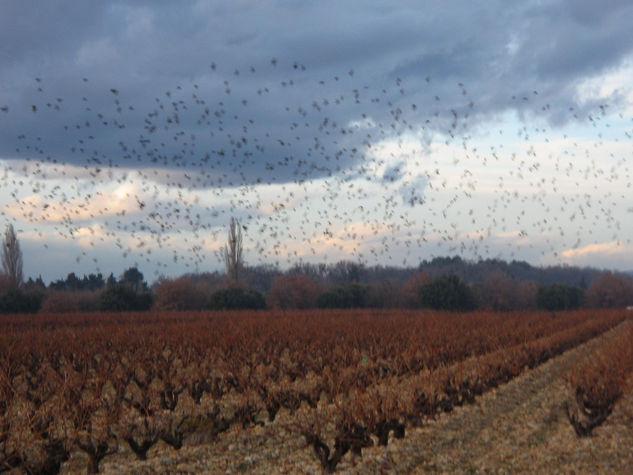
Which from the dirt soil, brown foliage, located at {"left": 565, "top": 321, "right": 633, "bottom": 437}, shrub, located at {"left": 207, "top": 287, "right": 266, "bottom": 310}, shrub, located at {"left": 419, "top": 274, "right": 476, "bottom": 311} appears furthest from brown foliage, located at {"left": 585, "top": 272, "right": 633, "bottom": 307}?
the dirt soil

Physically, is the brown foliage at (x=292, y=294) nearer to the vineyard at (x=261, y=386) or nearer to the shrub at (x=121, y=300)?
the shrub at (x=121, y=300)

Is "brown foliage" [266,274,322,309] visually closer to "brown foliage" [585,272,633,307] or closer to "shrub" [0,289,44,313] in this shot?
"shrub" [0,289,44,313]

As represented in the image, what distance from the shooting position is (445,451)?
32.1 ft

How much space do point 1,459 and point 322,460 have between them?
3779mm

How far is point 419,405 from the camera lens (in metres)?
10.9

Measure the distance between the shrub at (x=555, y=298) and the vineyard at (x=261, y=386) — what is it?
103 ft

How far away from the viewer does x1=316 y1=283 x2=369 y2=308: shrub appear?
55.6 meters

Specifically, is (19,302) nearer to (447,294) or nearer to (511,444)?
(447,294)

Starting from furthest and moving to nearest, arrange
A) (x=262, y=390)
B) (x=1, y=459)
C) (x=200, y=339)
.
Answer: (x=200, y=339) < (x=262, y=390) < (x=1, y=459)

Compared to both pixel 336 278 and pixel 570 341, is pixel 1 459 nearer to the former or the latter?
pixel 570 341

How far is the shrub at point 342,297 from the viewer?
2188 inches

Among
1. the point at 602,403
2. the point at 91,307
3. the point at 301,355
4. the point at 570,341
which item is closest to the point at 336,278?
the point at 91,307

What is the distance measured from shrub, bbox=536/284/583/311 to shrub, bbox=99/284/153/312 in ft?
116

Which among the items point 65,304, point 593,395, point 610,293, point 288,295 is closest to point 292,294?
point 288,295
